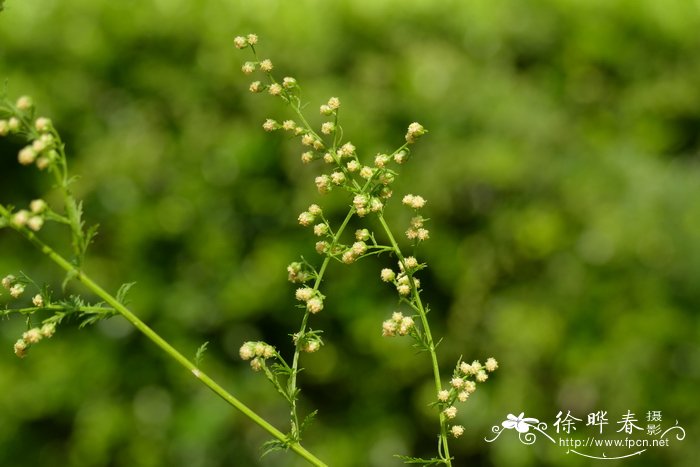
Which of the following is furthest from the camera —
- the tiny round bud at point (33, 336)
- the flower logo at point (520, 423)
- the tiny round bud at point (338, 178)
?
the flower logo at point (520, 423)

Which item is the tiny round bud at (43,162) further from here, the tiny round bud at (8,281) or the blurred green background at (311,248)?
the blurred green background at (311,248)

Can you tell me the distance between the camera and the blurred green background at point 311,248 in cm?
406

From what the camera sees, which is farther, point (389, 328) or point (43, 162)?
point (389, 328)

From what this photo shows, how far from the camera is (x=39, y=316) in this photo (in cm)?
382

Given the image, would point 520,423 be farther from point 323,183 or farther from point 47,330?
point 47,330

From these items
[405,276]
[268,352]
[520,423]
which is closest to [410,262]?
[405,276]

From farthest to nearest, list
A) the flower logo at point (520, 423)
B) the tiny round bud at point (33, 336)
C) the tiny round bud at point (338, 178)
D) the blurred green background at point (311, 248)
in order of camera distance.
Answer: the blurred green background at point (311, 248)
the flower logo at point (520, 423)
the tiny round bud at point (338, 178)
the tiny round bud at point (33, 336)

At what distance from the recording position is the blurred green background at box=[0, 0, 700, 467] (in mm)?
4062

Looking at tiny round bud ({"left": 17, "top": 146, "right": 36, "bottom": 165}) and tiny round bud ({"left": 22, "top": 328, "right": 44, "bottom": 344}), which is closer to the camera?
tiny round bud ({"left": 17, "top": 146, "right": 36, "bottom": 165})

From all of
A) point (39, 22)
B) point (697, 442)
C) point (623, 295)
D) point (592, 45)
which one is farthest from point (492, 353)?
point (39, 22)

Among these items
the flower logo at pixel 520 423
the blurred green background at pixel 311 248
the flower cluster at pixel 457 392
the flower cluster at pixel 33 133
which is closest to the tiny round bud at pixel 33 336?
the flower cluster at pixel 33 133

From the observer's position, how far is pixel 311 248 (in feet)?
13.4

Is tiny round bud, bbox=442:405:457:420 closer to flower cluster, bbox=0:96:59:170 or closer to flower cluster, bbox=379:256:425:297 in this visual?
flower cluster, bbox=379:256:425:297

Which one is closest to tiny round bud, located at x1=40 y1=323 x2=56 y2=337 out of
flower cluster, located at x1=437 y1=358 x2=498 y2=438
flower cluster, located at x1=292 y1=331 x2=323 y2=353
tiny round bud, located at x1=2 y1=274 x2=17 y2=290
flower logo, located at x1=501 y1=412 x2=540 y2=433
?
tiny round bud, located at x1=2 y1=274 x2=17 y2=290
